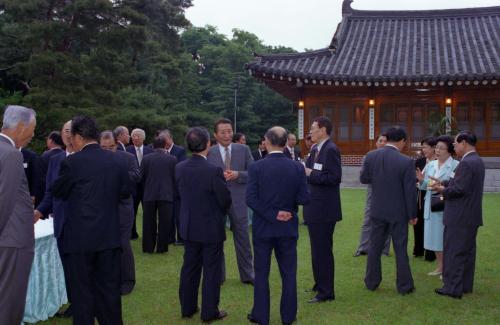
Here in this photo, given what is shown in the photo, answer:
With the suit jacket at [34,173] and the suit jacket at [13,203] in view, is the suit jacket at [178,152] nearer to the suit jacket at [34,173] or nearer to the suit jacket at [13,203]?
the suit jacket at [34,173]

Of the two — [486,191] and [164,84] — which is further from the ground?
[164,84]

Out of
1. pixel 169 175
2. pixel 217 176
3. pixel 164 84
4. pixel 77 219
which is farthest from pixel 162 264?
pixel 164 84

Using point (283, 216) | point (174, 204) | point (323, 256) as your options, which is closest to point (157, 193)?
point (174, 204)

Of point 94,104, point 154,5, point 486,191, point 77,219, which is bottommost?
point 486,191

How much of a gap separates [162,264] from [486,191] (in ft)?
46.9

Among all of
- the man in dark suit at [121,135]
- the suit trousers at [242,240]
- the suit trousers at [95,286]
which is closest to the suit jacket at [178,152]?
the man in dark suit at [121,135]

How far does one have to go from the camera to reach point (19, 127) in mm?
3670

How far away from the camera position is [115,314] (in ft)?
14.2

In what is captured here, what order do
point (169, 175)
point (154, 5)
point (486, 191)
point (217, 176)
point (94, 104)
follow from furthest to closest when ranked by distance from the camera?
1. point (154, 5)
2. point (486, 191)
3. point (94, 104)
4. point (169, 175)
5. point (217, 176)

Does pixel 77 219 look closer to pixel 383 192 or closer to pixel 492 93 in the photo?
pixel 383 192

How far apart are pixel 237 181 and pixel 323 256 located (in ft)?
4.40

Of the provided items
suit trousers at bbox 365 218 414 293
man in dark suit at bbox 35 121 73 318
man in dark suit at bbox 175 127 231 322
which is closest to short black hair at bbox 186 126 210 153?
man in dark suit at bbox 175 127 231 322

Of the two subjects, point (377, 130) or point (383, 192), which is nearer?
point (383, 192)

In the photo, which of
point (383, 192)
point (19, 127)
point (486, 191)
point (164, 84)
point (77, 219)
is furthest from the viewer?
point (164, 84)
